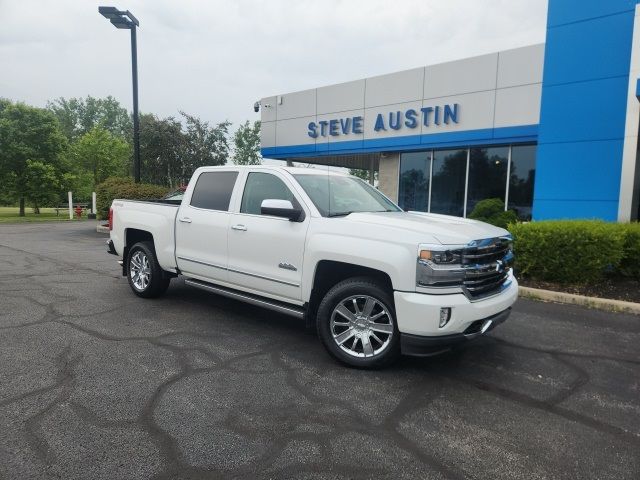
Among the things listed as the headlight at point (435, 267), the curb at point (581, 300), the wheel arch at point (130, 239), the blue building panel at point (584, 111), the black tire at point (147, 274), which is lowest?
the curb at point (581, 300)

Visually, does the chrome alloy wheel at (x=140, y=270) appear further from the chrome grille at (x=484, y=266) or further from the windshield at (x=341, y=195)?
the chrome grille at (x=484, y=266)

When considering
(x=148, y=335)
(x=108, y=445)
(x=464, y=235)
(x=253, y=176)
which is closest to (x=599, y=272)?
(x=464, y=235)

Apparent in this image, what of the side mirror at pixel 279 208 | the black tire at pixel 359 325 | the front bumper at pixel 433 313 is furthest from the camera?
the side mirror at pixel 279 208

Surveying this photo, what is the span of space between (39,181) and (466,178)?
29.9 meters

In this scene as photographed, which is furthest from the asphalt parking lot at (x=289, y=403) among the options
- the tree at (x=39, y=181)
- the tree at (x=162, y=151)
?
the tree at (x=39, y=181)

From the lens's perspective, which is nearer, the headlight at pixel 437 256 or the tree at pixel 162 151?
the headlight at pixel 437 256

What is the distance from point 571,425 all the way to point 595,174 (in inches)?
352

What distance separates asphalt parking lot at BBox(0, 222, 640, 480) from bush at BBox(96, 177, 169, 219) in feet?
34.3

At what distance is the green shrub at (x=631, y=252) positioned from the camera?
740 centimetres

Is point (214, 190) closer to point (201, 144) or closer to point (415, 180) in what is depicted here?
point (415, 180)

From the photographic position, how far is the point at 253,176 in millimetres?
5305

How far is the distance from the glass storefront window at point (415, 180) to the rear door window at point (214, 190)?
38.5 feet

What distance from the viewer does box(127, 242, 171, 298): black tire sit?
6336 millimetres

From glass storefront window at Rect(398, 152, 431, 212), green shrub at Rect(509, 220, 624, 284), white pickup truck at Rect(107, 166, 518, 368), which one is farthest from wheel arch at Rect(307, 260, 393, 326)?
glass storefront window at Rect(398, 152, 431, 212)
